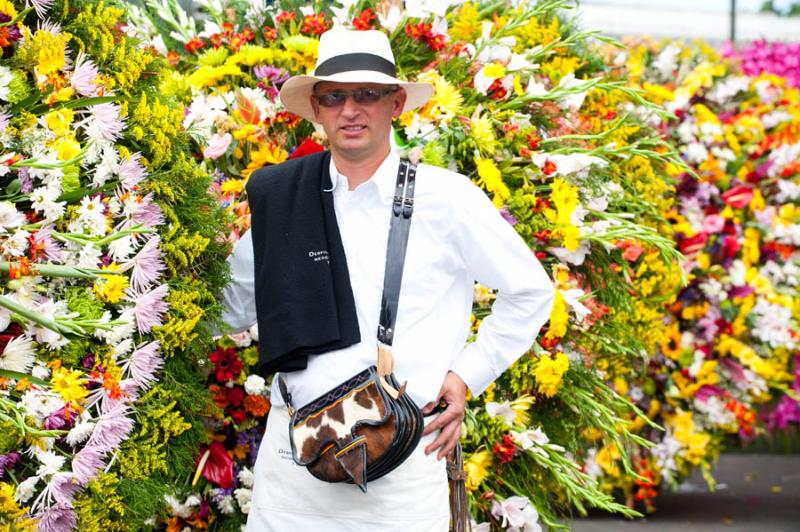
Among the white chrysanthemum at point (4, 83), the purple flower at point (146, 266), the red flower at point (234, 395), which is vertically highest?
the white chrysanthemum at point (4, 83)

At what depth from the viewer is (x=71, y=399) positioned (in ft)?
11.1

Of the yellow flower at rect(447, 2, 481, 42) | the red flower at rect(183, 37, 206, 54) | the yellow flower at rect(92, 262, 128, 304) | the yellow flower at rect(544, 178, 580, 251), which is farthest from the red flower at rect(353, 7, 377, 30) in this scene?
the yellow flower at rect(92, 262, 128, 304)

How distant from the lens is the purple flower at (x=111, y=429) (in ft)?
11.4

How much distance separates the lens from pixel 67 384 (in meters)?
3.39

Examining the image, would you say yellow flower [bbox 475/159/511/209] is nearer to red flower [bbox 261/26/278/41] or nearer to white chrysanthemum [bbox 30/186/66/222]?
red flower [bbox 261/26/278/41]

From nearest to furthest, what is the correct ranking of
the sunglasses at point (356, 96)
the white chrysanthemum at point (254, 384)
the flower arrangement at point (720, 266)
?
the sunglasses at point (356, 96), the white chrysanthemum at point (254, 384), the flower arrangement at point (720, 266)

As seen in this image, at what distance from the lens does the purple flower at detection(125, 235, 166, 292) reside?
11.8 ft

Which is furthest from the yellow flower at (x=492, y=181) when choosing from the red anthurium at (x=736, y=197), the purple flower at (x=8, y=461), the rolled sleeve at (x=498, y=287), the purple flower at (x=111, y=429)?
the red anthurium at (x=736, y=197)

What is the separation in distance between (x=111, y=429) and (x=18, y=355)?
0.42m

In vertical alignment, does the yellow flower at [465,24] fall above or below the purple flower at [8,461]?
above

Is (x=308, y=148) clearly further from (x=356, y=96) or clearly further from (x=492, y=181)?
(x=356, y=96)

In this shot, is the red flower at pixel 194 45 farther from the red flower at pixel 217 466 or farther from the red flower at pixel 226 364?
the red flower at pixel 217 466

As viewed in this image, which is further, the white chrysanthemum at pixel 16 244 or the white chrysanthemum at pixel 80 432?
the white chrysanthemum at pixel 80 432

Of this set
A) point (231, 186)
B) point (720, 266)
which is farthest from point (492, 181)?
point (720, 266)
